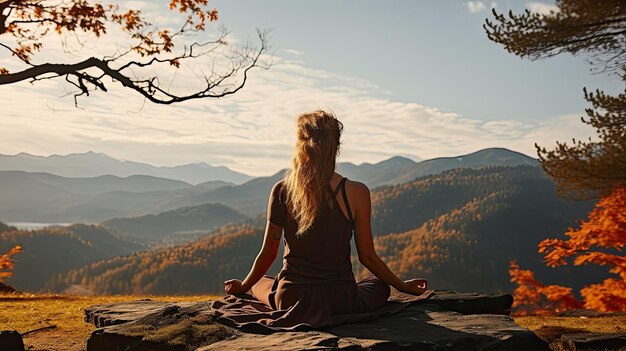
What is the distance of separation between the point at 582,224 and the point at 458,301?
13908mm

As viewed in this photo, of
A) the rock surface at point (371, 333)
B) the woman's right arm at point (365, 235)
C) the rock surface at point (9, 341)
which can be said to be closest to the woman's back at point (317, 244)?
the woman's right arm at point (365, 235)

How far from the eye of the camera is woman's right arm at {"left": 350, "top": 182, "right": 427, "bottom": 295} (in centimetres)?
484

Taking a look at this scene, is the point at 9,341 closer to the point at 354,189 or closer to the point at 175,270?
the point at 354,189

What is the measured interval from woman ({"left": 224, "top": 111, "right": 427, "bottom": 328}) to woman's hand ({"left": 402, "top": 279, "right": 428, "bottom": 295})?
793 mm

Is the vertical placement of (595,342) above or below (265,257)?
below

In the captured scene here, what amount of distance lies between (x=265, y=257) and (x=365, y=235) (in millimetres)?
1006

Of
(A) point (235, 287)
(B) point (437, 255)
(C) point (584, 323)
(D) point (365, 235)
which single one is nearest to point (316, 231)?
(D) point (365, 235)

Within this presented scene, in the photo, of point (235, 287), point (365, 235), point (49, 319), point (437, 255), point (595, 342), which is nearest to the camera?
point (365, 235)

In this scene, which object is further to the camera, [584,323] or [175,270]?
[175,270]

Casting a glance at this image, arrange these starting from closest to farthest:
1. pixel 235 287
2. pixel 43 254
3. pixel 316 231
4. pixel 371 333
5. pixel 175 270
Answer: pixel 371 333
pixel 316 231
pixel 235 287
pixel 175 270
pixel 43 254

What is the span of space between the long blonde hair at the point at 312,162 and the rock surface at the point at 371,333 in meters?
1.03

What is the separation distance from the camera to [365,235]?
4.99 meters

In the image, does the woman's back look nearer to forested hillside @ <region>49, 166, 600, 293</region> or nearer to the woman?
the woman

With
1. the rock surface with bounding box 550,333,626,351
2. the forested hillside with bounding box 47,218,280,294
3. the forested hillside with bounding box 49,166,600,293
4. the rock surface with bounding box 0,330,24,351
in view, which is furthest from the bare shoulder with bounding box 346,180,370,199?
the forested hillside with bounding box 47,218,280,294
